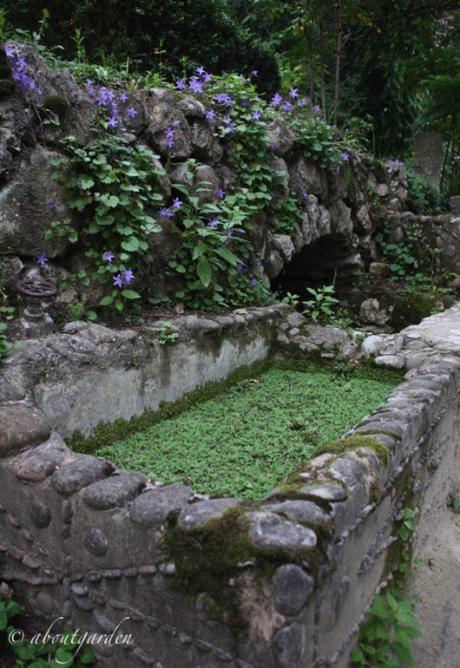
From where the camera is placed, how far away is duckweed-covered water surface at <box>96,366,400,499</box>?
98.6 inches

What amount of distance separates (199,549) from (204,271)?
235cm

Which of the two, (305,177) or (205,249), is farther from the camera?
(305,177)

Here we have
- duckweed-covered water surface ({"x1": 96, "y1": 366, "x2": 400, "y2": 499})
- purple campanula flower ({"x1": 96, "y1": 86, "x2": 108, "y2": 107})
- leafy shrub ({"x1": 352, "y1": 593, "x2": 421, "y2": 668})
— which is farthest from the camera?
purple campanula flower ({"x1": 96, "y1": 86, "x2": 108, "y2": 107})

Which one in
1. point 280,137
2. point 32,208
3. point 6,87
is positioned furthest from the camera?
point 280,137

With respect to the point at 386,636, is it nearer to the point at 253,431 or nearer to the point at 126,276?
the point at 253,431

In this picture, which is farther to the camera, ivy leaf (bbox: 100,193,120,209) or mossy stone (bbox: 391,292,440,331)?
mossy stone (bbox: 391,292,440,331)

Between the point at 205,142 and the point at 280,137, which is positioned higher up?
the point at 280,137

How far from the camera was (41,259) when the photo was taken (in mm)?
3027

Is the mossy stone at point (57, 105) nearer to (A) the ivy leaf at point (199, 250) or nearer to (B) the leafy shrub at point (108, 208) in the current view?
(B) the leafy shrub at point (108, 208)

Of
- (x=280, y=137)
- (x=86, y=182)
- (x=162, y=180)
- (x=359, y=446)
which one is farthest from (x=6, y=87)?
(x=280, y=137)

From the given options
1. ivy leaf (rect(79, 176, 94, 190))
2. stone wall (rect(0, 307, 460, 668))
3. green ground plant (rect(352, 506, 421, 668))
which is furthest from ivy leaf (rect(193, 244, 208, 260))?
green ground plant (rect(352, 506, 421, 668))

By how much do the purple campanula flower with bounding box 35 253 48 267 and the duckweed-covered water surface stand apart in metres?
1.05

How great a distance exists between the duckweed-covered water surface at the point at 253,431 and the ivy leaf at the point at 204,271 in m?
0.72

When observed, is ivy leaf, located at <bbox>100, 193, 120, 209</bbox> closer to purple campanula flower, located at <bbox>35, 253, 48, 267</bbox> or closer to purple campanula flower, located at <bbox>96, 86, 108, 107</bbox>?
purple campanula flower, located at <bbox>35, 253, 48, 267</bbox>
